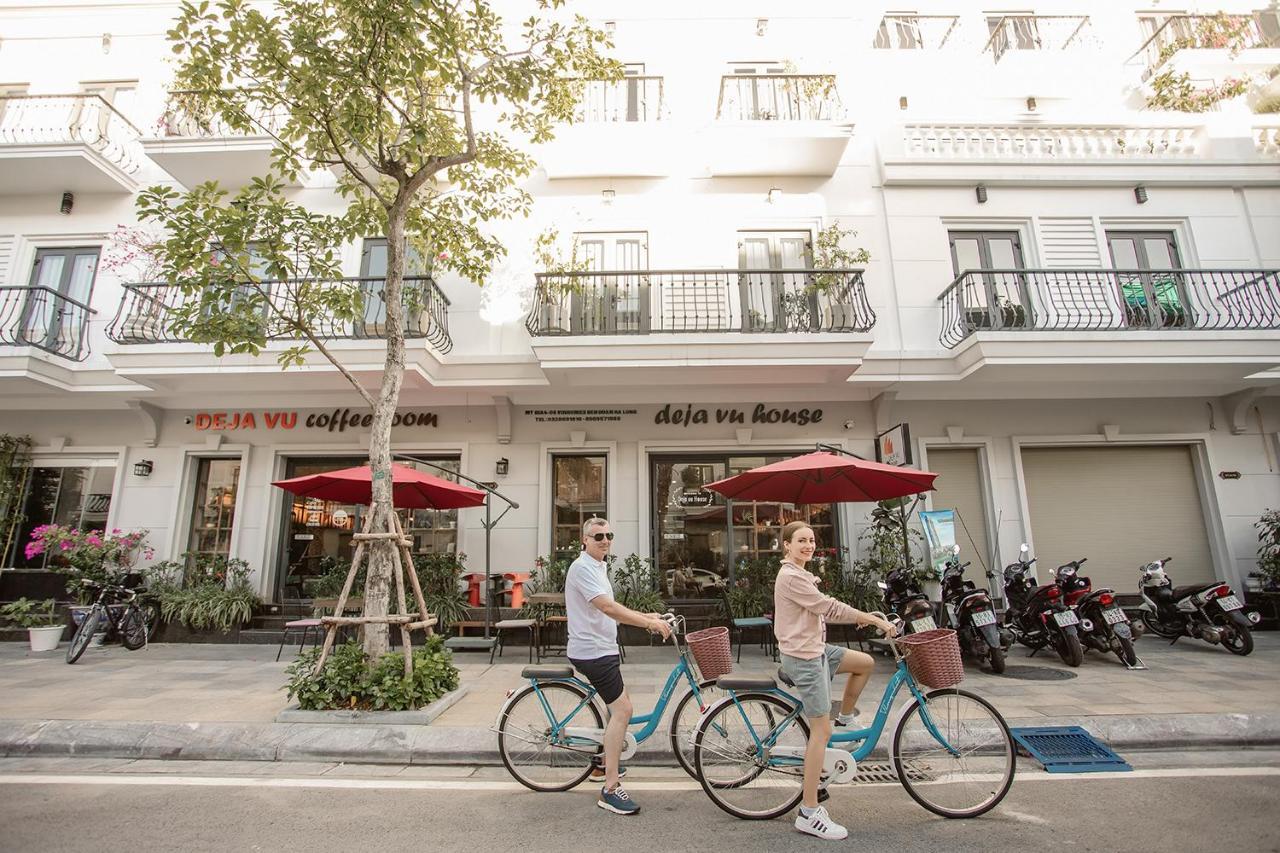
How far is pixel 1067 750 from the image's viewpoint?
14.6 feet

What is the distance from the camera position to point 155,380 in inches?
372

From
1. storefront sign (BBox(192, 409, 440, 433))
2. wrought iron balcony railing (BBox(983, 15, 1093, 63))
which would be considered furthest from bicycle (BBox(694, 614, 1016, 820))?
wrought iron balcony railing (BBox(983, 15, 1093, 63))

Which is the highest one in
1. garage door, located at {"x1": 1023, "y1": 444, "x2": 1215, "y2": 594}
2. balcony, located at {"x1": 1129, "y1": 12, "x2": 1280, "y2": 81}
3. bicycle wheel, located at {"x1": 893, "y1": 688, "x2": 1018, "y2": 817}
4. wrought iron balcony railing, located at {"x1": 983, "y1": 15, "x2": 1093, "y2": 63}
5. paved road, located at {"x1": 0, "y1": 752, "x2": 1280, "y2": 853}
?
wrought iron balcony railing, located at {"x1": 983, "y1": 15, "x2": 1093, "y2": 63}

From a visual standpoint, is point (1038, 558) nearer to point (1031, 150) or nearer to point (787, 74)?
point (1031, 150)

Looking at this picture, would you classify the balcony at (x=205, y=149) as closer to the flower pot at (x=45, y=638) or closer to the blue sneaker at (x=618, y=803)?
the flower pot at (x=45, y=638)

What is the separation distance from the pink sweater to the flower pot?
1066 centimetres

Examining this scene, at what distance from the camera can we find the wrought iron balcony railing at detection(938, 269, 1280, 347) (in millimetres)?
9305

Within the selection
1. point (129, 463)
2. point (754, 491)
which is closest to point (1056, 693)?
point (754, 491)

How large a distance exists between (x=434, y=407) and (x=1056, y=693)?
9.21m

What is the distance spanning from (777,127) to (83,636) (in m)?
12.4

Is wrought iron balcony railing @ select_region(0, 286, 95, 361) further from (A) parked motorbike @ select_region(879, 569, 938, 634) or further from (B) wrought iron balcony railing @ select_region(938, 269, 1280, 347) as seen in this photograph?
(B) wrought iron balcony railing @ select_region(938, 269, 1280, 347)

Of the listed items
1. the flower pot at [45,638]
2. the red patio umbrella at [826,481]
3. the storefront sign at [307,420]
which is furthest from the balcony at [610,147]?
the flower pot at [45,638]

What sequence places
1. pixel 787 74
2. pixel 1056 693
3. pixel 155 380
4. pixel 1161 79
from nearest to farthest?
pixel 1056 693
pixel 155 380
pixel 787 74
pixel 1161 79

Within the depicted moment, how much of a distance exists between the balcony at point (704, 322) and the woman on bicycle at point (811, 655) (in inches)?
212
